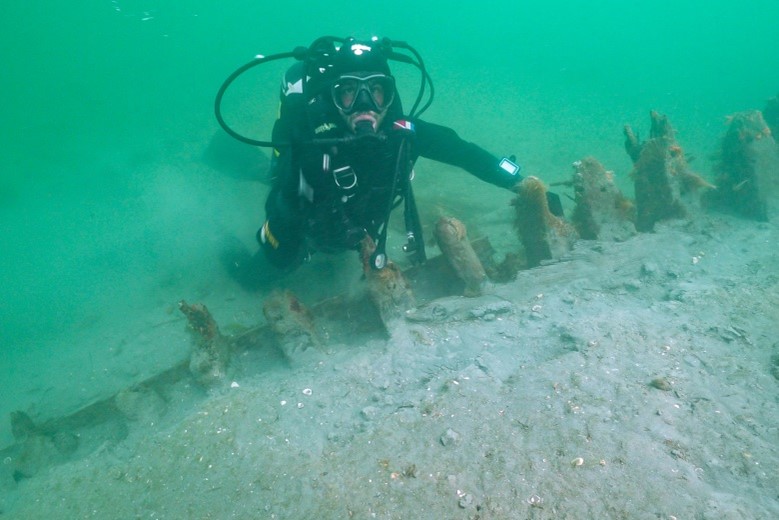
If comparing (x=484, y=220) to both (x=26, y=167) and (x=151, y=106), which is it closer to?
(x=26, y=167)

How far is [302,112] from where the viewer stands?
482 centimetres

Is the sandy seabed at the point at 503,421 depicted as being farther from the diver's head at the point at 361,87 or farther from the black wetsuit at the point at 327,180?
the diver's head at the point at 361,87

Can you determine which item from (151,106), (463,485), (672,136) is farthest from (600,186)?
(151,106)

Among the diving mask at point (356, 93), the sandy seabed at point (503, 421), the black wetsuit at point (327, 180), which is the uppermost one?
the diving mask at point (356, 93)


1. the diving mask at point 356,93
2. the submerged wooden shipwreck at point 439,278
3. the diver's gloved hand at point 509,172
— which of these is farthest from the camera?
the diver's gloved hand at point 509,172

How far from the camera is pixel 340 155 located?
15.0 feet

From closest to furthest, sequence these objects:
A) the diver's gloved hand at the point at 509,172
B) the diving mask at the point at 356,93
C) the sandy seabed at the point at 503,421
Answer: the sandy seabed at the point at 503,421 → the diving mask at the point at 356,93 → the diver's gloved hand at the point at 509,172

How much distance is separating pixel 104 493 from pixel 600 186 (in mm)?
6323

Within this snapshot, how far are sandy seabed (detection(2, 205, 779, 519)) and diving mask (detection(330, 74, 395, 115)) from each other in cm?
244

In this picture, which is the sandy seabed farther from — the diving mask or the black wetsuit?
the diving mask

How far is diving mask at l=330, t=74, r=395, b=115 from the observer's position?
454 cm

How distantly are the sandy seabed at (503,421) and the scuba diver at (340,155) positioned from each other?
1.36m

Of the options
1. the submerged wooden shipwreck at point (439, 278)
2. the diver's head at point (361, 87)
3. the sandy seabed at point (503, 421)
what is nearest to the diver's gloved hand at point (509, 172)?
the submerged wooden shipwreck at point (439, 278)

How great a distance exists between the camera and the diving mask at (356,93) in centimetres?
454
